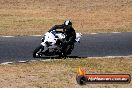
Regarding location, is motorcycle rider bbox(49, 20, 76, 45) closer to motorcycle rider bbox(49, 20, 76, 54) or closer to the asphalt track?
motorcycle rider bbox(49, 20, 76, 54)

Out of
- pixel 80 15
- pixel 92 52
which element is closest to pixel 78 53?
pixel 92 52

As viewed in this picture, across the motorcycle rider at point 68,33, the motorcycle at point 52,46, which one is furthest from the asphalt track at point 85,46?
the motorcycle rider at point 68,33

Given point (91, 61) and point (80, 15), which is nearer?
point (91, 61)

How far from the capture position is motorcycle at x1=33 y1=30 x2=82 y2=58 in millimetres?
21812

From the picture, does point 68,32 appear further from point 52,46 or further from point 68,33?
point 52,46

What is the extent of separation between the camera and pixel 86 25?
114 feet

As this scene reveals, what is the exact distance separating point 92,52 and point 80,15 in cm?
1641

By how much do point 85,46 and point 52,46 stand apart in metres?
4.15

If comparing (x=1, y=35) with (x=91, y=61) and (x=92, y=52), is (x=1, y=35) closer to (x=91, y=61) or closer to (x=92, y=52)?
(x=92, y=52)

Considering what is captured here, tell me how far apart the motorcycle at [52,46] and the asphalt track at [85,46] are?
57cm

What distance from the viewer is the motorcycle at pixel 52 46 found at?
21.8 m

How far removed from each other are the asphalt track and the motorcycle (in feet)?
1.86

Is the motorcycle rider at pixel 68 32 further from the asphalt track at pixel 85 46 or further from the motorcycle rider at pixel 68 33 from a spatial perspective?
the asphalt track at pixel 85 46

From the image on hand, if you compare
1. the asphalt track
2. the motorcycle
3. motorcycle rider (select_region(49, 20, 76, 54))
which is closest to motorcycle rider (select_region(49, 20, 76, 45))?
motorcycle rider (select_region(49, 20, 76, 54))
